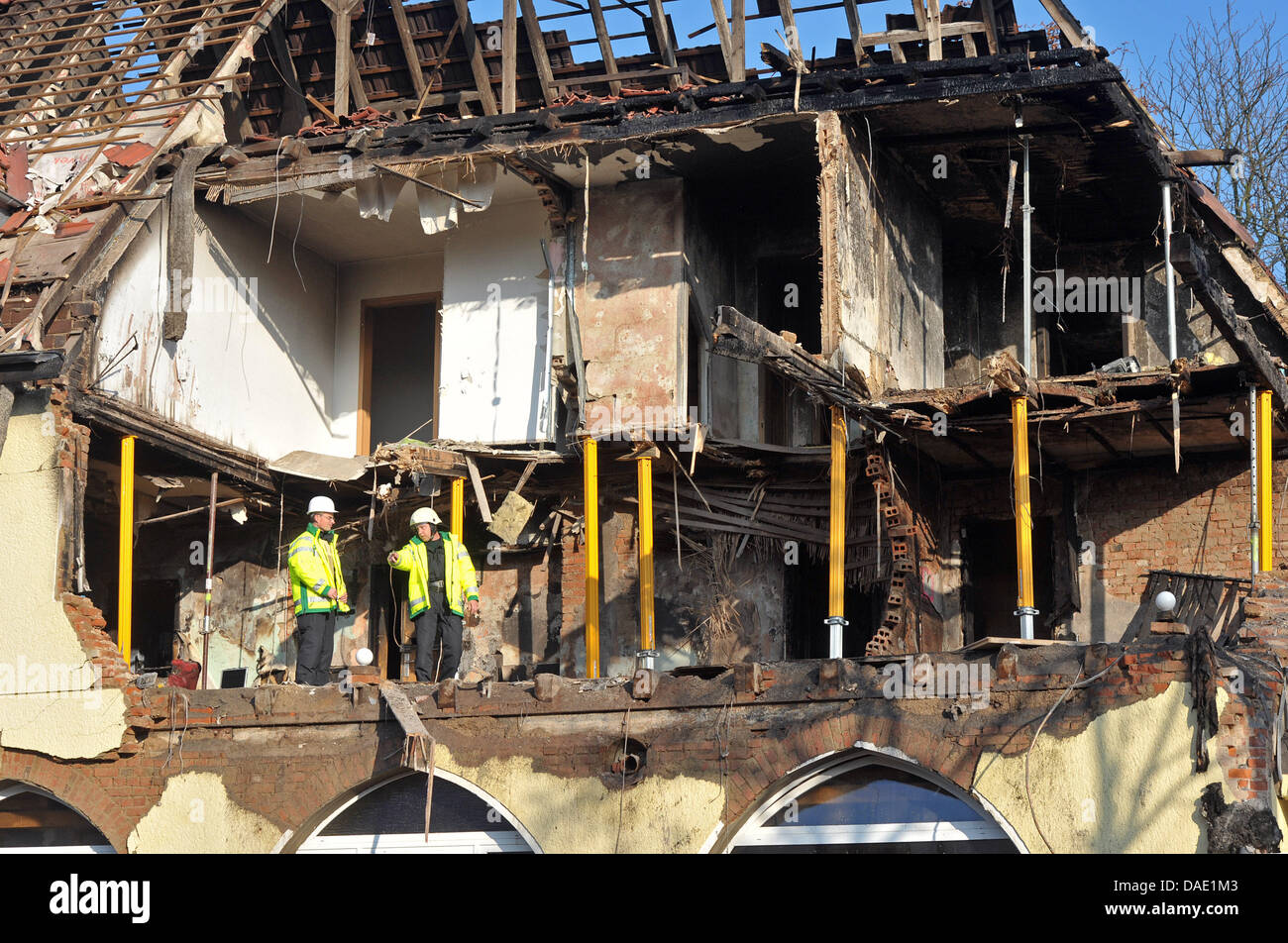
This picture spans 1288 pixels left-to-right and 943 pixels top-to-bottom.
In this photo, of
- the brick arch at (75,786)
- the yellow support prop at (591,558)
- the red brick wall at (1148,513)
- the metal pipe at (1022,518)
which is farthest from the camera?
the red brick wall at (1148,513)

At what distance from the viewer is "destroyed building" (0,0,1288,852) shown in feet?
A: 47.9

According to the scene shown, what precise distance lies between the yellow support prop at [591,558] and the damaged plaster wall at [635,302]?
76 centimetres

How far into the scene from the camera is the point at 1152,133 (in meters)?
16.7

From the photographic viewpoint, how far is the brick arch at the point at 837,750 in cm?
1377

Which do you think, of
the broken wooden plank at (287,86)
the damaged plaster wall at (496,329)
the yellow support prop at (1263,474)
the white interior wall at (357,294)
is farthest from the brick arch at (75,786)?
the yellow support prop at (1263,474)

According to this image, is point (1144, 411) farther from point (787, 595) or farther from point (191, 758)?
point (191, 758)

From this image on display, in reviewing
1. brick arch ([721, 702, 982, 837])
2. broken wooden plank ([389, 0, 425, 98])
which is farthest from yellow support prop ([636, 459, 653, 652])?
broken wooden plank ([389, 0, 425, 98])

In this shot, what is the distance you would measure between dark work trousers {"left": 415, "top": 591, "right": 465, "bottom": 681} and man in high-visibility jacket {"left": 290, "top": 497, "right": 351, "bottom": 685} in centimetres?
84

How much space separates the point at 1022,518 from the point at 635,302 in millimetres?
5147

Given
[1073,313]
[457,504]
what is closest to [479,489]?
[457,504]

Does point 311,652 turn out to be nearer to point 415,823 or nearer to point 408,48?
point 415,823

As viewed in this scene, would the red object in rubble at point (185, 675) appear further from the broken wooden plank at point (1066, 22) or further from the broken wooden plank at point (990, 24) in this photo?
the broken wooden plank at point (1066, 22)

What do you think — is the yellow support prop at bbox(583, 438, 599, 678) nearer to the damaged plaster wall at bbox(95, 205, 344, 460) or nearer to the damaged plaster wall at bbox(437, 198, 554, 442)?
the damaged plaster wall at bbox(437, 198, 554, 442)

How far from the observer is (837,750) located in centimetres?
1413
